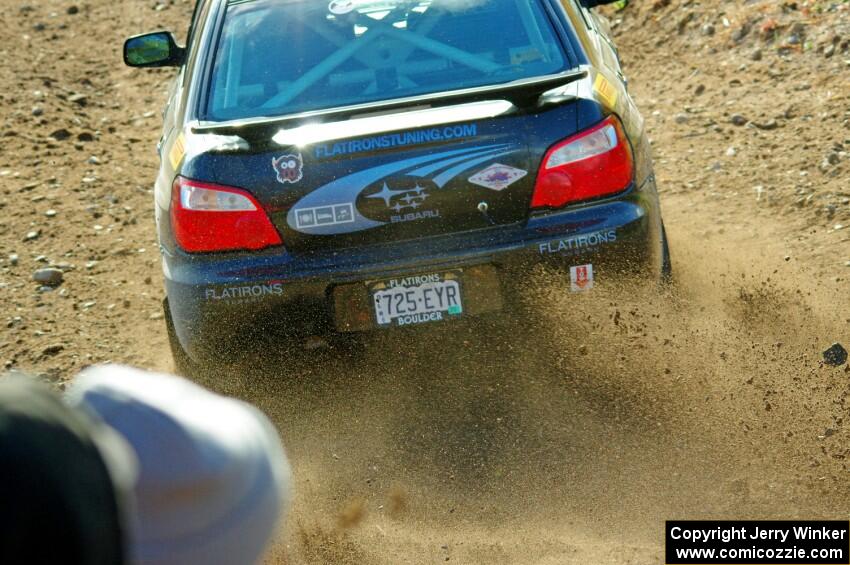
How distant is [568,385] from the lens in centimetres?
408

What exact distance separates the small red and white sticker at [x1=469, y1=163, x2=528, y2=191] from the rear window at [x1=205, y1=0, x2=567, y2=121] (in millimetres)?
535

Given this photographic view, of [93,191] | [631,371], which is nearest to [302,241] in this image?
[631,371]

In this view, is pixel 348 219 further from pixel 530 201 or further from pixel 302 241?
pixel 530 201

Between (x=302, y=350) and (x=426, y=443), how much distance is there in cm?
55

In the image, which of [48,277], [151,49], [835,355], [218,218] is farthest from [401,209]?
[48,277]

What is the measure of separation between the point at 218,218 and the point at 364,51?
1040 mm

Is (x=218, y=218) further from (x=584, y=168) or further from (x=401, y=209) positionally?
(x=584, y=168)

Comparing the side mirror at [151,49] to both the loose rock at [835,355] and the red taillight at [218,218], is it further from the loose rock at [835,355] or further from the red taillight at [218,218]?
the loose rock at [835,355]

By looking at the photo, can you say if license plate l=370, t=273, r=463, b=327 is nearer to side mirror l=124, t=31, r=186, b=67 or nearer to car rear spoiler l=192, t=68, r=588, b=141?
car rear spoiler l=192, t=68, r=588, b=141

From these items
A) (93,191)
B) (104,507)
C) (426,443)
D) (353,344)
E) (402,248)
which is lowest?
(93,191)

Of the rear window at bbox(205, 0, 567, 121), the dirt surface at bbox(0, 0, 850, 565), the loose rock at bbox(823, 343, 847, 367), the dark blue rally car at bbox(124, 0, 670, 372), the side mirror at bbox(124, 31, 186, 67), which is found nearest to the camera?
the dirt surface at bbox(0, 0, 850, 565)

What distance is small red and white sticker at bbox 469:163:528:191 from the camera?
3.74 m

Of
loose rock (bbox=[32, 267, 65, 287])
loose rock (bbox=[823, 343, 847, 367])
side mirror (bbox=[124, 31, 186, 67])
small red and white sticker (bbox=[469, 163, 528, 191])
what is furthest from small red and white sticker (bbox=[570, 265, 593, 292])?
loose rock (bbox=[32, 267, 65, 287])

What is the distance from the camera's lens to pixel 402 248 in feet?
12.5
